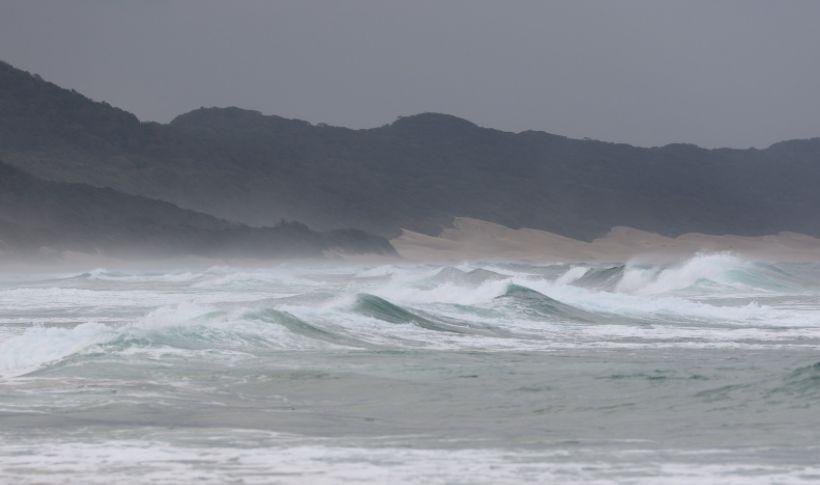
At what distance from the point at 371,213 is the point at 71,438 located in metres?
98.4

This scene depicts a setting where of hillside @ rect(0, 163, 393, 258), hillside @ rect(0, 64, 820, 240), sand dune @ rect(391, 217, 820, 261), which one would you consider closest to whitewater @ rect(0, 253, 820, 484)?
hillside @ rect(0, 163, 393, 258)

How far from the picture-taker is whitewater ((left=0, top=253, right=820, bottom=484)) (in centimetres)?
802

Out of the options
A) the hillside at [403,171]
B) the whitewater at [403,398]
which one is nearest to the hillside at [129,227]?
the hillside at [403,171]

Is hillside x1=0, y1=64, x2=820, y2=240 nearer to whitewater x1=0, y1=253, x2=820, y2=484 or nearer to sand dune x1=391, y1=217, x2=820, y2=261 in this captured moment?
sand dune x1=391, y1=217, x2=820, y2=261

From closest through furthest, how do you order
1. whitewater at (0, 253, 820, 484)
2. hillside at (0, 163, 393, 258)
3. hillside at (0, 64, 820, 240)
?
1. whitewater at (0, 253, 820, 484)
2. hillside at (0, 163, 393, 258)
3. hillside at (0, 64, 820, 240)

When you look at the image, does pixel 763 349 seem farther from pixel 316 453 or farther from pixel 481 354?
pixel 316 453

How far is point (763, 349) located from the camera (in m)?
15.9

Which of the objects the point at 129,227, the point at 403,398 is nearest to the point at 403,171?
the point at 129,227

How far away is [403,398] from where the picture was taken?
37.0 feet

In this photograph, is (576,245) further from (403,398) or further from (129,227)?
(403,398)

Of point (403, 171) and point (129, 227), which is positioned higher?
point (403, 171)

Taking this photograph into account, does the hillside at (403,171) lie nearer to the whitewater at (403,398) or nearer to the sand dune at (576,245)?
the sand dune at (576,245)

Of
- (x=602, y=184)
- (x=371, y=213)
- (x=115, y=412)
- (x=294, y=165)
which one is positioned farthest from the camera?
(x=602, y=184)

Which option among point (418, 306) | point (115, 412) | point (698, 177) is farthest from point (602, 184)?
point (115, 412)
